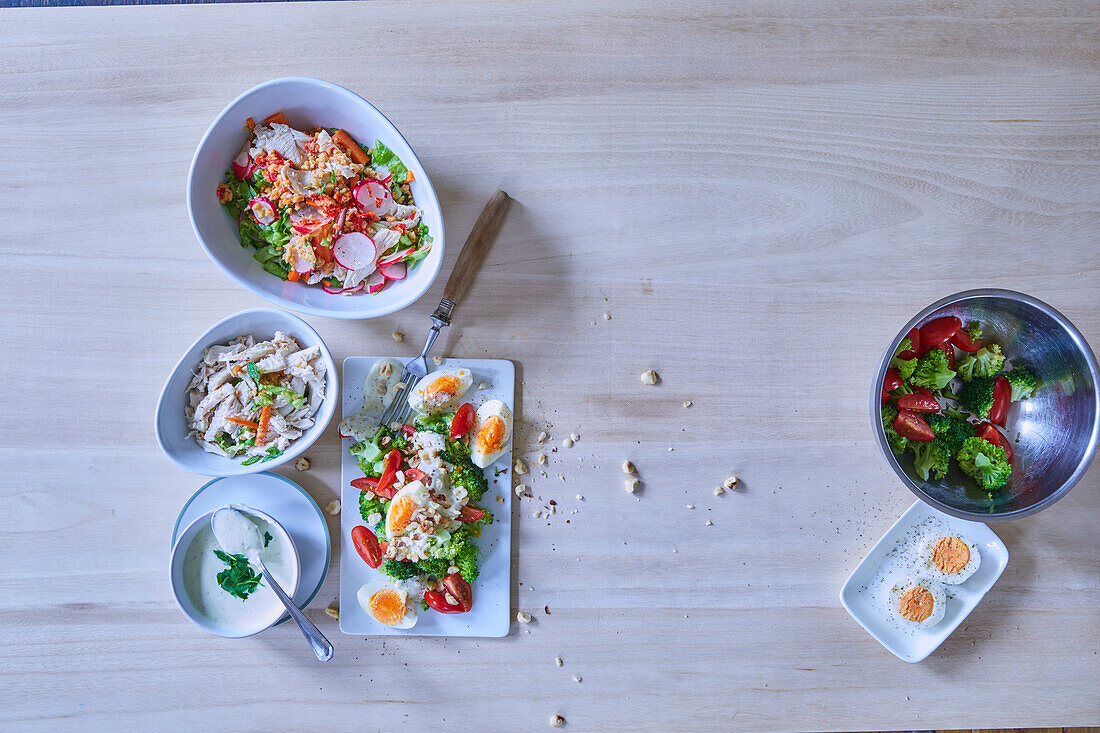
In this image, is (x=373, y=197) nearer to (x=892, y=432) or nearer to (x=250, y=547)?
(x=250, y=547)

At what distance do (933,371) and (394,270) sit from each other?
113 cm

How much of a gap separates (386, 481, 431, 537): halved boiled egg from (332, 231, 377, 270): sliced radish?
0.46 m

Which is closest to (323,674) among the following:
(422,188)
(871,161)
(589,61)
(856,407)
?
(422,188)

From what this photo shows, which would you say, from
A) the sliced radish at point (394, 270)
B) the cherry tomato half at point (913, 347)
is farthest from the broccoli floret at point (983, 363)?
the sliced radish at point (394, 270)

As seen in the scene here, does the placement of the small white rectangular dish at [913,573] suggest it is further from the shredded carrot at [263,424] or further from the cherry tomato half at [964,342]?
the shredded carrot at [263,424]

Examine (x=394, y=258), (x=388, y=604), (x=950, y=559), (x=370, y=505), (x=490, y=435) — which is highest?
(x=394, y=258)

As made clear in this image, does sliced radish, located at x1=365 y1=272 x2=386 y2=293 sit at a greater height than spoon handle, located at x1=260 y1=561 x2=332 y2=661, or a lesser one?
greater

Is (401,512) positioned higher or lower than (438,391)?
lower

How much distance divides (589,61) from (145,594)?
151cm

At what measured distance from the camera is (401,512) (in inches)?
55.4

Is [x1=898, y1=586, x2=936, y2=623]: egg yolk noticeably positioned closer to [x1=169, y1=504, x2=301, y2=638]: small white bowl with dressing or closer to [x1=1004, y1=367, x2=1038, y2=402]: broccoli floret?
[x1=1004, y1=367, x2=1038, y2=402]: broccoli floret

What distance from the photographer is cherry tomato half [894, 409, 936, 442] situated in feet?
4.76

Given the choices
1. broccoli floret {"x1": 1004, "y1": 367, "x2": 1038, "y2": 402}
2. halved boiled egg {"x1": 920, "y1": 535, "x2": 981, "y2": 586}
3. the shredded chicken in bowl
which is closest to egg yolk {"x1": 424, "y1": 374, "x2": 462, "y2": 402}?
the shredded chicken in bowl

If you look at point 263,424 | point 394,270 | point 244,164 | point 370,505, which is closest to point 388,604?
point 370,505
